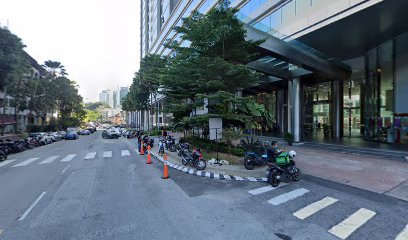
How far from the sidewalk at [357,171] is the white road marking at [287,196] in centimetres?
184

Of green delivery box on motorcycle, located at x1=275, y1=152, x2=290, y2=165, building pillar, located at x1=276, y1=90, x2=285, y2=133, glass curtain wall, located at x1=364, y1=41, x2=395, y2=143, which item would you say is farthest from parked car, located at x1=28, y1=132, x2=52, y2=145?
glass curtain wall, located at x1=364, y1=41, x2=395, y2=143

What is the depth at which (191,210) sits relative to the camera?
5.50 metres

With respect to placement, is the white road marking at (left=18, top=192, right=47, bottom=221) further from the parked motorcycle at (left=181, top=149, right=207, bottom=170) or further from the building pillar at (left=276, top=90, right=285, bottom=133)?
the building pillar at (left=276, top=90, right=285, bottom=133)

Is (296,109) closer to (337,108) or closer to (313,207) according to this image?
(337,108)

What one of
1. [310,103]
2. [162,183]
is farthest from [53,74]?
[310,103]

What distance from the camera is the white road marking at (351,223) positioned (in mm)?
4324

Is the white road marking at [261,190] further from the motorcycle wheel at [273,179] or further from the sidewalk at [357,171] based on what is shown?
the sidewalk at [357,171]

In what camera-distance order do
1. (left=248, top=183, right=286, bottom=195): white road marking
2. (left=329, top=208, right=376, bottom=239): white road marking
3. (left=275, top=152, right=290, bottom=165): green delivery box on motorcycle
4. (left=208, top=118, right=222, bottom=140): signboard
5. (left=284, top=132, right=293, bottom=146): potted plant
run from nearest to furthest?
(left=329, top=208, right=376, bottom=239): white road marking < (left=248, top=183, right=286, bottom=195): white road marking < (left=275, top=152, right=290, bottom=165): green delivery box on motorcycle < (left=208, top=118, right=222, bottom=140): signboard < (left=284, top=132, right=293, bottom=146): potted plant

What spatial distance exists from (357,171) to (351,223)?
5890mm

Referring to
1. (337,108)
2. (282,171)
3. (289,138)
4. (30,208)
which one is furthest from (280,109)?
(30,208)

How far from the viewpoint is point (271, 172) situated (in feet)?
24.6

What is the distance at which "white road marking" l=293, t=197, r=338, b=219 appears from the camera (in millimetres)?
5207

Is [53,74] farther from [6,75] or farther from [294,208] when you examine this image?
[294,208]

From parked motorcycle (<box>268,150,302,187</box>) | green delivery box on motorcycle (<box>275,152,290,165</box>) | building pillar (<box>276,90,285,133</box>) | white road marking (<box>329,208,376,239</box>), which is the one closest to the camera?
white road marking (<box>329,208,376,239</box>)
